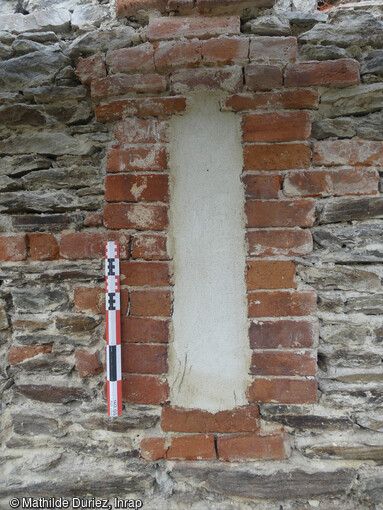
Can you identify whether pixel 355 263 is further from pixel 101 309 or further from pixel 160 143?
pixel 101 309

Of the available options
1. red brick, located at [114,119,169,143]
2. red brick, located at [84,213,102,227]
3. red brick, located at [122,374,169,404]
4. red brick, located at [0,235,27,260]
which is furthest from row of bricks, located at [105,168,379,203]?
red brick, located at [0,235,27,260]

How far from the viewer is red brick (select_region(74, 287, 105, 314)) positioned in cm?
121

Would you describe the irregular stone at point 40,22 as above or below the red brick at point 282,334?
above

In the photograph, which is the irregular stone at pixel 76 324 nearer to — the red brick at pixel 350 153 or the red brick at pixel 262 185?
the red brick at pixel 262 185

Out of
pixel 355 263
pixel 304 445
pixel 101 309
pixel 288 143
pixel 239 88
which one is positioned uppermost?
pixel 239 88

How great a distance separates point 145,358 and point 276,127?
3.22 feet

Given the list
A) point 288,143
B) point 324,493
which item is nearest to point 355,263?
point 288,143

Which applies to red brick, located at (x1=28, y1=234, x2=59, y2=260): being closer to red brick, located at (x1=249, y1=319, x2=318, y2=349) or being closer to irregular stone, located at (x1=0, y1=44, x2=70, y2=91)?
irregular stone, located at (x1=0, y1=44, x2=70, y2=91)

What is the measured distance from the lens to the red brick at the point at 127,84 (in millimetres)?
1166

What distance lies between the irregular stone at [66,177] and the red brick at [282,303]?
0.76 m

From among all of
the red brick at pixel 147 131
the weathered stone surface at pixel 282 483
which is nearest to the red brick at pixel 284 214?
the red brick at pixel 147 131

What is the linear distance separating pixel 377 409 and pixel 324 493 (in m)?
0.36

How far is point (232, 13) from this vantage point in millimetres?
1166

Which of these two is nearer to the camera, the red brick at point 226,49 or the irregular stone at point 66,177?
the red brick at point 226,49
